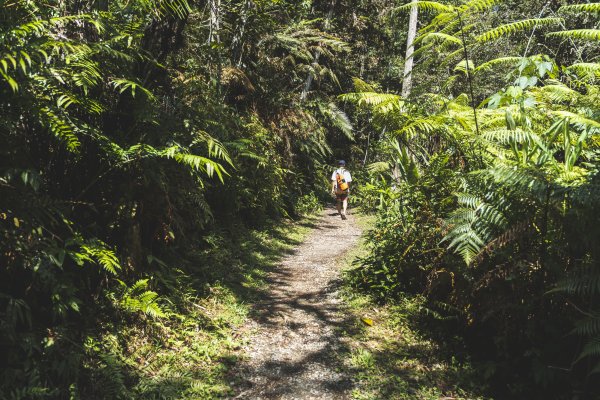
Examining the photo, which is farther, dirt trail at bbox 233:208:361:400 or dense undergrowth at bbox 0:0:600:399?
dirt trail at bbox 233:208:361:400

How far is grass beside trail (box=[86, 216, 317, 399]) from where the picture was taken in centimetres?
278

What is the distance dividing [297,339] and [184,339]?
1.10 metres

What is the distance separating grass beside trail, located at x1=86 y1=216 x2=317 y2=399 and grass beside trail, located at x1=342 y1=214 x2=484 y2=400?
1.13 meters

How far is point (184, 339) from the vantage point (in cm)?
349

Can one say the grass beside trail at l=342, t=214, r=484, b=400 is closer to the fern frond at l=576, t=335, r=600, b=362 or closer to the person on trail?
→ the fern frond at l=576, t=335, r=600, b=362

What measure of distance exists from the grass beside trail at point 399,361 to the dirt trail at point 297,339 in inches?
6.5

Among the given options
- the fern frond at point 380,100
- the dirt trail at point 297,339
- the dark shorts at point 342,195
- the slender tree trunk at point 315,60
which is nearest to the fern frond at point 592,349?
the dirt trail at point 297,339

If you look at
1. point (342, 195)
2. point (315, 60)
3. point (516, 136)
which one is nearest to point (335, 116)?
point (315, 60)

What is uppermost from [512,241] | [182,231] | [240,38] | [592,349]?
[240,38]

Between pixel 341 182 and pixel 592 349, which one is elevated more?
pixel 341 182

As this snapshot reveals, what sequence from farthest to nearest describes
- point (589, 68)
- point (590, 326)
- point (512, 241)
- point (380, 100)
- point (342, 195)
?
1. point (342, 195)
2. point (380, 100)
3. point (589, 68)
4. point (512, 241)
5. point (590, 326)

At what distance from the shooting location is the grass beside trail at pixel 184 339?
2781mm

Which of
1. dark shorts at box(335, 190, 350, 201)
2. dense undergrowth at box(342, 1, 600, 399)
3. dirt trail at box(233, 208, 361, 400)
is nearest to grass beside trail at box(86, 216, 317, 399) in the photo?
dirt trail at box(233, 208, 361, 400)

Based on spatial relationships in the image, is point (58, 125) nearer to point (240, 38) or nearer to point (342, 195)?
point (240, 38)
